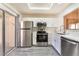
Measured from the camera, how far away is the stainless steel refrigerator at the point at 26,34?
6732 mm

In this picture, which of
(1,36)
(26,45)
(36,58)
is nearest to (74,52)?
(36,58)

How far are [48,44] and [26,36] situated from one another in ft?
4.42

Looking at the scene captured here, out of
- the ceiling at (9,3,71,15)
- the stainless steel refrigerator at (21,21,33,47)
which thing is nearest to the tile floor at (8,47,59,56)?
the stainless steel refrigerator at (21,21,33,47)

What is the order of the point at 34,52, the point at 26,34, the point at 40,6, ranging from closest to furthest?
the point at 34,52, the point at 40,6, the point at 26,34

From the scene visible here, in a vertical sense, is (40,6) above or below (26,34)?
above

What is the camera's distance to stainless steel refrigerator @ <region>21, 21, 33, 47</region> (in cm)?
673

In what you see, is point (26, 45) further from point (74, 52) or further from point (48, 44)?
point (74, 52)

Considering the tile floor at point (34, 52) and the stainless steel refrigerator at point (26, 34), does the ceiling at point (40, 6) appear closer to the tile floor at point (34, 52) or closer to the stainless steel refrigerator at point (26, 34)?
the stainless steel refrigerator at point (26, 34)

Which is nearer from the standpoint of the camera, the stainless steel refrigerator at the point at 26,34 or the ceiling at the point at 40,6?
the ceiling at the point at 40,6

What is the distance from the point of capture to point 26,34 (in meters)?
A: 6.80

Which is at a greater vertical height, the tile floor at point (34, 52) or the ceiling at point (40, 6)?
the ceiling at point (40, 6)

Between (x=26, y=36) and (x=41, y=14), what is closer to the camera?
(x=26, y=36)

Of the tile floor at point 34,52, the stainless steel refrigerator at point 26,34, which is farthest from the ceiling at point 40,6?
the tile floor at point 34,52

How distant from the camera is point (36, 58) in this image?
92cm
